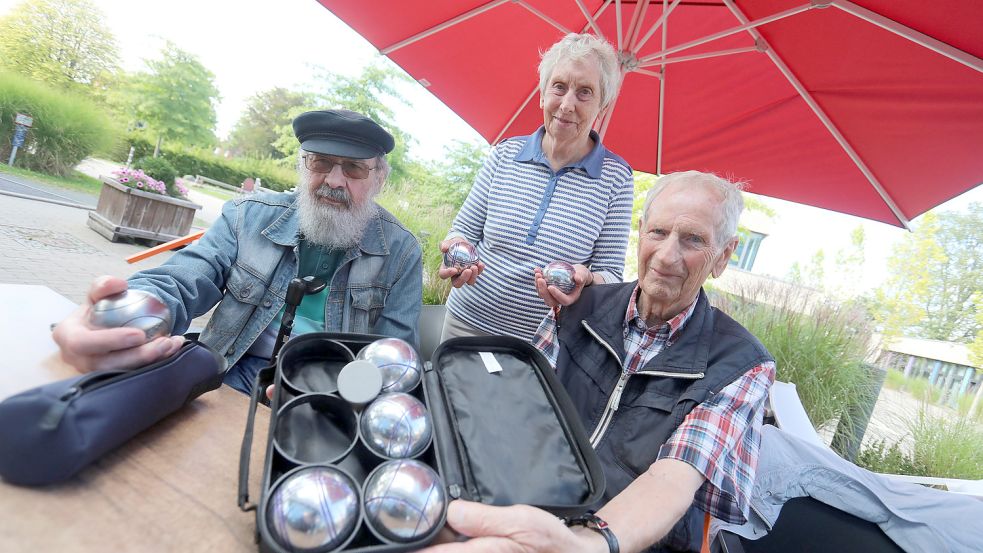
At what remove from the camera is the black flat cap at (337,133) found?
7.12ft

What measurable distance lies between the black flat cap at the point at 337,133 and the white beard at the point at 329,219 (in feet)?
0.65

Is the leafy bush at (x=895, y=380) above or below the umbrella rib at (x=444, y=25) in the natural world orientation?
below

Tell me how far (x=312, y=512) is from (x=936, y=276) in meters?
21.6

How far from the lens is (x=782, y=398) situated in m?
3.97

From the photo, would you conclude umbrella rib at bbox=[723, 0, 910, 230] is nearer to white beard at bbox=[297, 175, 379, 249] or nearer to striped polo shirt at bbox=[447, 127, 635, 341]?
striped polo shirt at bbox=[447, 127, 635, 341]

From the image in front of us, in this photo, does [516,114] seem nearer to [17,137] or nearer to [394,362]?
[394,362]

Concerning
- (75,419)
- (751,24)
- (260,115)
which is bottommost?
(75,419)

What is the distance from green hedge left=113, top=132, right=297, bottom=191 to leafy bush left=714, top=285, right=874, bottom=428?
25416 millimetres

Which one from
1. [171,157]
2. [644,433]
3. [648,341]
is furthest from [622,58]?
[171,157]

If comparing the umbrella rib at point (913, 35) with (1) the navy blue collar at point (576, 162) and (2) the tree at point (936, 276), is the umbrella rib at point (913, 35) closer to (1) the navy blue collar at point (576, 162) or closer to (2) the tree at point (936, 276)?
(1) the navy blue collar at point (576, 162)

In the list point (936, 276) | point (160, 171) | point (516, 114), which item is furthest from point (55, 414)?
point (936, 276)

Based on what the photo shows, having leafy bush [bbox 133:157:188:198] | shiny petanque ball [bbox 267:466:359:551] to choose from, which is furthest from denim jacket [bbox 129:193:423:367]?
leafy bush [bbox 133:157:188:198]

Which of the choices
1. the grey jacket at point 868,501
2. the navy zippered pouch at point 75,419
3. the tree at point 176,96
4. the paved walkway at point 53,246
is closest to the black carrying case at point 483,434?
the navy zippered pouch at point 75,419

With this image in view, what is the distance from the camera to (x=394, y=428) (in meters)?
1.13
